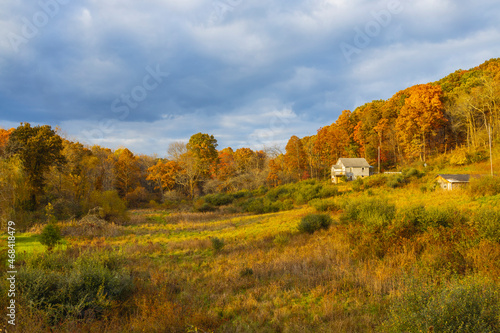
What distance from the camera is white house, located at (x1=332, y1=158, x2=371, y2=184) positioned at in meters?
40.6

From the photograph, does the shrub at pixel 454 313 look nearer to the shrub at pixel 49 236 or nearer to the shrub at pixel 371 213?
the shrub at pixel 371 213

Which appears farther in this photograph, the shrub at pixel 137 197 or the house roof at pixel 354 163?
the house roof at pixel 354 163

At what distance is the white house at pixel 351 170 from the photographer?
133 feet

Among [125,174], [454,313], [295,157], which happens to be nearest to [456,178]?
[295,157]

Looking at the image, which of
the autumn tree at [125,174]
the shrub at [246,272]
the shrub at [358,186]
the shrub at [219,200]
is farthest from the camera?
the autumn tree at [125,174]

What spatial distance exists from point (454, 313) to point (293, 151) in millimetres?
44141

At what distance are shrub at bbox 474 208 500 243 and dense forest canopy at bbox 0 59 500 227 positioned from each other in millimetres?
25405

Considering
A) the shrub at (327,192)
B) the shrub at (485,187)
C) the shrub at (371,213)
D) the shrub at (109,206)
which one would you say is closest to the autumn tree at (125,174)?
the shrub at (109,206)

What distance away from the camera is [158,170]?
141 feet

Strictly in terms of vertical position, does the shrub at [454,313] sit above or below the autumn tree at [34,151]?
below

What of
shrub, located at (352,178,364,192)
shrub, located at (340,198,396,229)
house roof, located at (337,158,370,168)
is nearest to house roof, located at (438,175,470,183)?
shrub, located at (352,178,364,192)

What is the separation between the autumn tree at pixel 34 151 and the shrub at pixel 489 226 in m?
30.4

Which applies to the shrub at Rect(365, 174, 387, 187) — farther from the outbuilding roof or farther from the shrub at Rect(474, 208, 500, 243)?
the shrub at Rect(474, 208, 500, 243)

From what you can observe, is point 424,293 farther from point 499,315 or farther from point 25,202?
point 25,202
